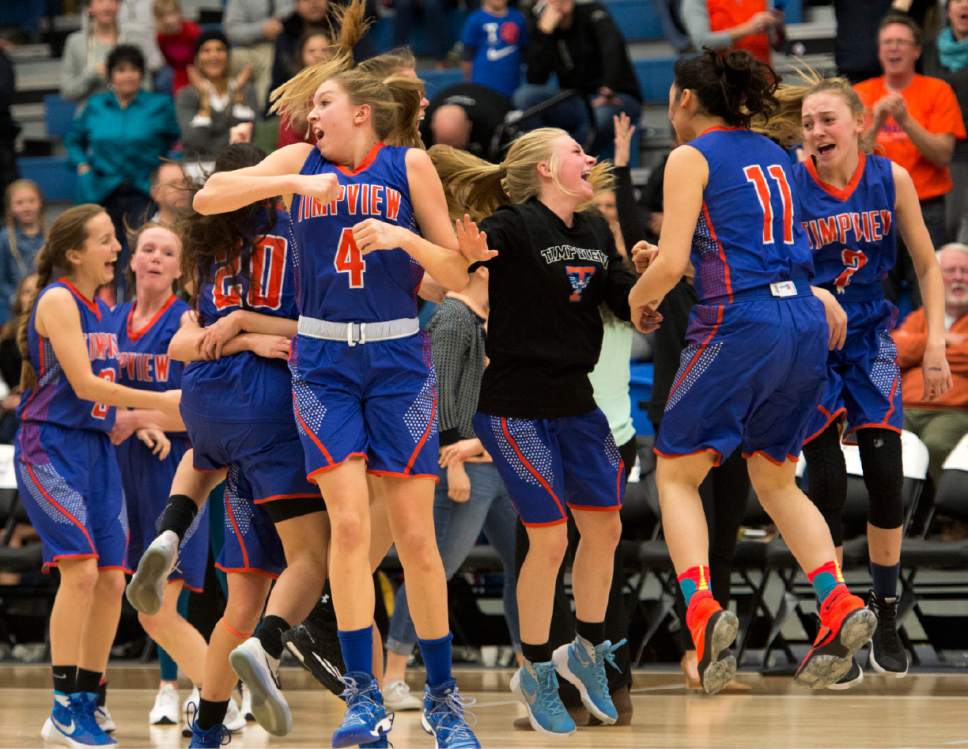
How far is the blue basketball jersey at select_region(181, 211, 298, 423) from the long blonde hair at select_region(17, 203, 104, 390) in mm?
1356

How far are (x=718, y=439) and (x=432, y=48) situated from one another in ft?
25.4

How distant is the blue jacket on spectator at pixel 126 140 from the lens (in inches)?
433

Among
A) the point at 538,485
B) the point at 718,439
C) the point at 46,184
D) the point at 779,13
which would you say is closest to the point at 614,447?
the point at 538,485

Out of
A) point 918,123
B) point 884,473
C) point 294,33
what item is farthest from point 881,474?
point 294,33

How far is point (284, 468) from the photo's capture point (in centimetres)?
485

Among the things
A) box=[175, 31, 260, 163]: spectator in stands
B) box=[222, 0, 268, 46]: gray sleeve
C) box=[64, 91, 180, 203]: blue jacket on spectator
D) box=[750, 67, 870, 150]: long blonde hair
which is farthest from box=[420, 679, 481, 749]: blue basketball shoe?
box=[222, 0, 268, 46]: gray sleeve

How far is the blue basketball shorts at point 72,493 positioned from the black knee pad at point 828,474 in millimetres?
2785

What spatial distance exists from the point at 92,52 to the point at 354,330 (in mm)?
8206

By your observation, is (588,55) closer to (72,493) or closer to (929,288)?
(929,288)

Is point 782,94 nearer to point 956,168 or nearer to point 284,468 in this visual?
point 284,468

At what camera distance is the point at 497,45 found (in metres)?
10.4

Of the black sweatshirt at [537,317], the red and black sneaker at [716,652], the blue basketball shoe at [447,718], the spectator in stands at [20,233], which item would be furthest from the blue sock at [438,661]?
the spectator in stands at [20,233]

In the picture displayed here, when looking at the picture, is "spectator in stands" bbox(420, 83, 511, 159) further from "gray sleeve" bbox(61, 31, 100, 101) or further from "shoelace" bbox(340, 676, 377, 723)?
"shoelace" bbox(340, 676, 377, 723)

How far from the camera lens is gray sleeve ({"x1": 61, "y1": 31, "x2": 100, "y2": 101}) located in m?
11.9
